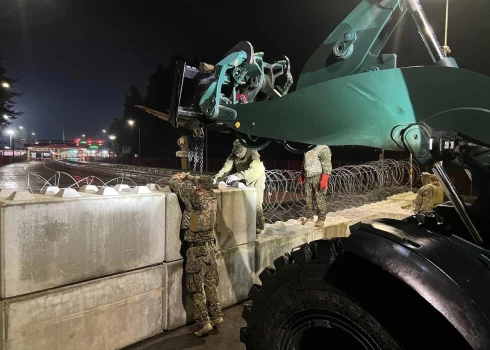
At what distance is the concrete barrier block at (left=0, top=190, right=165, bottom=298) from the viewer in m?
3.11

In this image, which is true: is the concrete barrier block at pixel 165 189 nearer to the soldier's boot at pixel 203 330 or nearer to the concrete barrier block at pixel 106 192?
the concrete barrier block at pixel 106 192

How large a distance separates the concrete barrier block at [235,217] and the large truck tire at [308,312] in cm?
248

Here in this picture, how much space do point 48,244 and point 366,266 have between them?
2801 millimetres

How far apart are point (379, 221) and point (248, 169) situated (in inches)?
162

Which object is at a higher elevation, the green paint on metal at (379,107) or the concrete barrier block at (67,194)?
the green paint on metal at (379,107)

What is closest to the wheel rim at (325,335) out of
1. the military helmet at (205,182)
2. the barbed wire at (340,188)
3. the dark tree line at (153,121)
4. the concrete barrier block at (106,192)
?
the military helmet at (205,182)

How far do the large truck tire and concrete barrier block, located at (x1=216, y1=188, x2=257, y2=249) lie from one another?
2.48 metres

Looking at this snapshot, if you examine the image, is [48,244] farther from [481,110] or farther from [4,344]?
[481,110]

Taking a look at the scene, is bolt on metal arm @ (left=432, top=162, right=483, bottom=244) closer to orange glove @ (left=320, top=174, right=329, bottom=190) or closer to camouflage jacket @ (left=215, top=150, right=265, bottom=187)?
camouflage jacket @ (left=215, top=150, right=265, bottom=187)

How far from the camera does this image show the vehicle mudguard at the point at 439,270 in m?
1.58

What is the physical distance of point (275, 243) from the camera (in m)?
5.90

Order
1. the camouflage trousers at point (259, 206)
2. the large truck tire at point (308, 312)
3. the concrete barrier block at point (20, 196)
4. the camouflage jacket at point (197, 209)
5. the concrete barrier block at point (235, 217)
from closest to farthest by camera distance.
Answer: the large truck tire at point (308, 312)
the concrete barrier block at point (20, 196)
the camouflage jacket at point (197, 209)
the concrete barrier block at point (235, 217)
the camouflage trousers at point (259, 206)

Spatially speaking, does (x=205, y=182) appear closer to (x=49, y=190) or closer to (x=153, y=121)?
(x=49, y=190)

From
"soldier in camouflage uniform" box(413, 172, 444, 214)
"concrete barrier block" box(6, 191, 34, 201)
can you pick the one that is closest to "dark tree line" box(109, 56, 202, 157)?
"soldier in camouflage uniform" box(413, 172, 444, 214)
